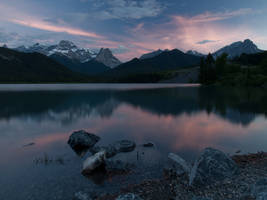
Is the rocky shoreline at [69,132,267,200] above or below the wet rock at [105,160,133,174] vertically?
above

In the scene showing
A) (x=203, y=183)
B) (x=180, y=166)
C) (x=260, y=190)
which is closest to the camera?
(x=260, y=190)

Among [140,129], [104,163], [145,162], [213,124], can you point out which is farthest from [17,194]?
[213,124]

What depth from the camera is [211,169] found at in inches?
508

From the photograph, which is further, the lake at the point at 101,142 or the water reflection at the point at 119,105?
the water reflection at the point at 119,105

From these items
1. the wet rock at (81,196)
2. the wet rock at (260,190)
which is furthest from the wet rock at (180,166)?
the wet rock at (81,196)

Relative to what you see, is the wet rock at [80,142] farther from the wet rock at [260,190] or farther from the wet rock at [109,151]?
the wet rock at [260,190]

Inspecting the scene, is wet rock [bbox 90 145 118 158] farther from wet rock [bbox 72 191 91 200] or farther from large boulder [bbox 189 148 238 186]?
large boulder [bbox 189 148 238 186]

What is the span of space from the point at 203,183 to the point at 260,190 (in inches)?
136

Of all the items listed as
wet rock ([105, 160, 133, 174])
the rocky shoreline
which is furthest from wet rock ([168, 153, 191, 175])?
wet rock ([105, 160, 133, 174])

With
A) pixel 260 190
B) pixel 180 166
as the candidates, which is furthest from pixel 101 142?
pixel 260 190

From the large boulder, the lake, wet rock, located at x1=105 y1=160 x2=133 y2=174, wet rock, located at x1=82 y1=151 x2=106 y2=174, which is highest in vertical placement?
the large boulder

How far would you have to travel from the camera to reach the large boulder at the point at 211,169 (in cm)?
1232

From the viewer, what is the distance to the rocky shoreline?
1064 centimetres

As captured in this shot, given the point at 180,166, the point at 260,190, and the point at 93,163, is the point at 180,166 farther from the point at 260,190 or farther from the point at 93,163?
the point at 93,163
